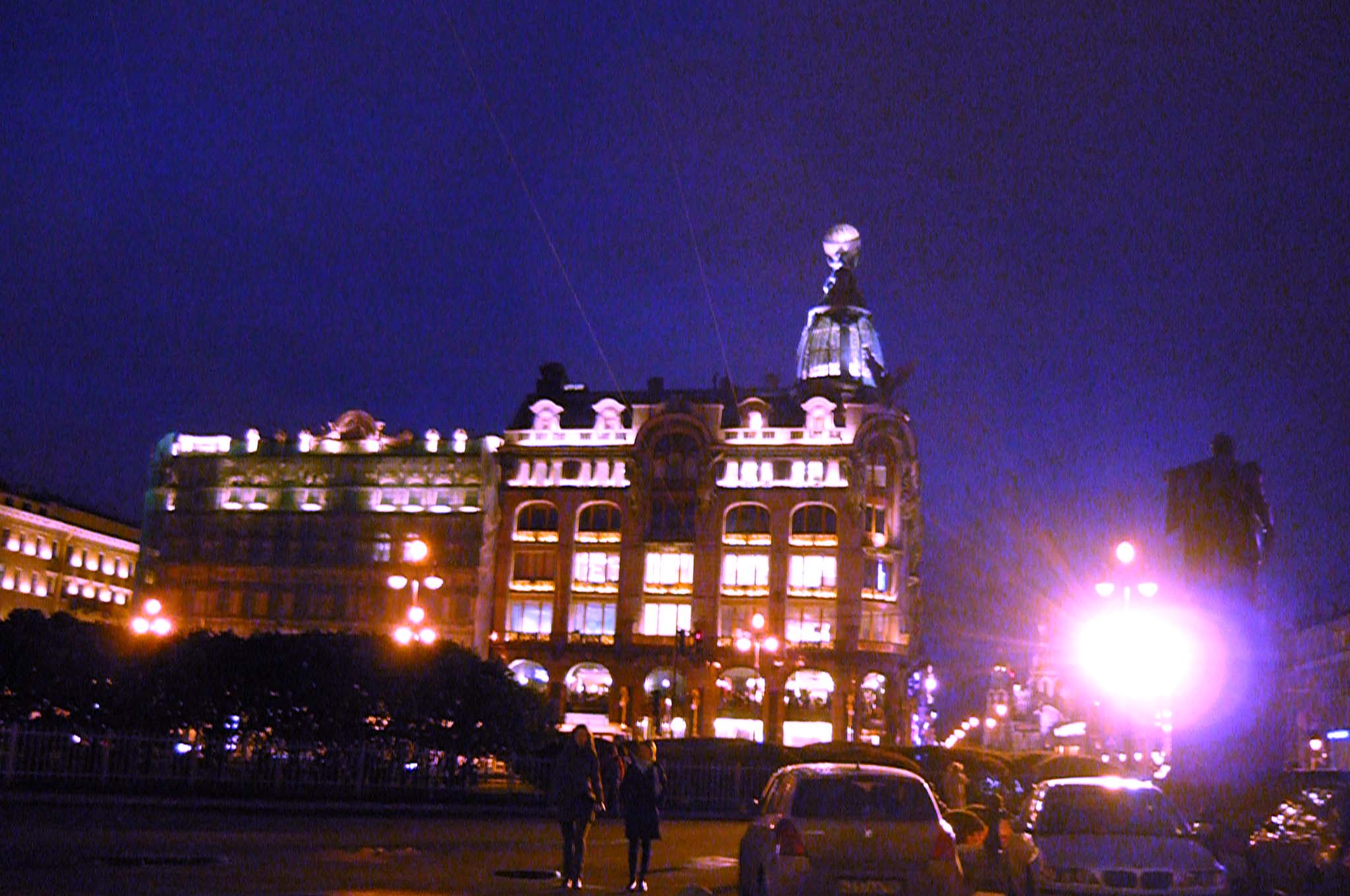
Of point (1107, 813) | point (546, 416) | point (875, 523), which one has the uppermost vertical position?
point (546, 416)

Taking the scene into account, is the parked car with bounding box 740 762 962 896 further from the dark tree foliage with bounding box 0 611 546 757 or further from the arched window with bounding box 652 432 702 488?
the arched window with bounding box 652 432 702 488

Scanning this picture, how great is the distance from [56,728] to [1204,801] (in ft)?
86.9

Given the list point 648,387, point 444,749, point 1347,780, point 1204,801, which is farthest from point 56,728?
point 648,387

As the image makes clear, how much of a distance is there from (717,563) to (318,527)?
2570 cm

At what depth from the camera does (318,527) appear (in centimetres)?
8750

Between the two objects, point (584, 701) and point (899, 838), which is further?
point (584, 701)

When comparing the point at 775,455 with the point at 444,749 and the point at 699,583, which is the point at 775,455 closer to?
the point at 699,583

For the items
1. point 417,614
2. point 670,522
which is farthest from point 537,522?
point 417,614

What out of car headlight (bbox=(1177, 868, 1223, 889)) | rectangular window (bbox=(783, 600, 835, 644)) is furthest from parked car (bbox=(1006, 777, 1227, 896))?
rectangular window (bbox=(783, 600, 835, 644))

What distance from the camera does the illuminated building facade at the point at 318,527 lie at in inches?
3337

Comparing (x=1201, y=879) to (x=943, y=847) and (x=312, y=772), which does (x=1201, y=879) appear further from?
(x=312, y=772)

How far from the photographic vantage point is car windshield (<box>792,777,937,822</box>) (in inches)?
526

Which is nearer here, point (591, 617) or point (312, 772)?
point (312, 772)

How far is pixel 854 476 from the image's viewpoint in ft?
265
